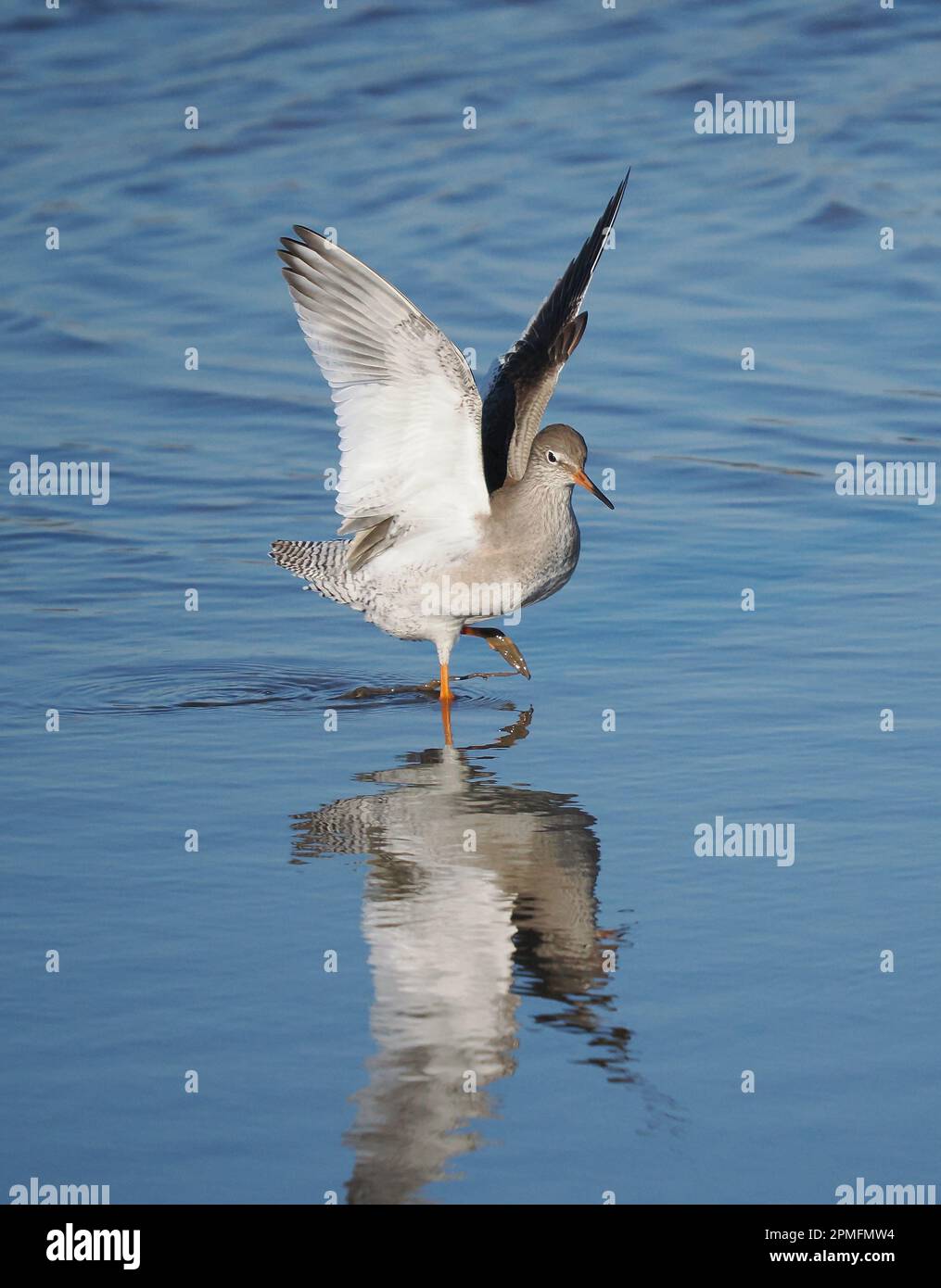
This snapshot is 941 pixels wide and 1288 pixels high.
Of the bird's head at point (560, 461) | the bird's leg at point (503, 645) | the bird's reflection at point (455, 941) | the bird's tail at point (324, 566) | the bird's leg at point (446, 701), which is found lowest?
the bird's reflection at point (455, 941)

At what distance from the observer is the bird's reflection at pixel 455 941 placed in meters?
4.76

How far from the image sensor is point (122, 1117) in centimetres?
480

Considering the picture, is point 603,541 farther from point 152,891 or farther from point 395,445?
point 152,891

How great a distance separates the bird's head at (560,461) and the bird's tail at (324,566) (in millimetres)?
849

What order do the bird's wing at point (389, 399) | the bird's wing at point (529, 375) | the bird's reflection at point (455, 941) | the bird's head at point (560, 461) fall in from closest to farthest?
the bird's reflection at point (455, 941)
the bird's wing at point (389, 399)
the bird's head at point (560, 461)
the bird's wing at point (529, 375)

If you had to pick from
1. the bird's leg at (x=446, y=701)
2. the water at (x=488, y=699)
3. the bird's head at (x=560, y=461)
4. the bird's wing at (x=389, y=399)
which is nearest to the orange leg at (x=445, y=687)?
the bird's leg at (x=446, y=701)

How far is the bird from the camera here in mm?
7367

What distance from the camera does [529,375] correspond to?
342 inches

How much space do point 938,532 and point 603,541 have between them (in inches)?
62.5

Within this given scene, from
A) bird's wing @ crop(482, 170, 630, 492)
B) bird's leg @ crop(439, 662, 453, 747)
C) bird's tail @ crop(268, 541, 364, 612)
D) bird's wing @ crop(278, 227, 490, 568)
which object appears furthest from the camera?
bird's wing @ crop(482, 170, 630, 492)

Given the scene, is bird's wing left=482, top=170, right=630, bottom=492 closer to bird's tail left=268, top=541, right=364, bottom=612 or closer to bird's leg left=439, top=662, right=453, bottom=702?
bird's tail left=268, top=541, right=364, bottom=612

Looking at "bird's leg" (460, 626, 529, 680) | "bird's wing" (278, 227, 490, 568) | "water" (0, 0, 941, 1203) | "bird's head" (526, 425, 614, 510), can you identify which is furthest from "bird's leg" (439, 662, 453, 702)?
"bird's head" (526, 425, 614, 510)

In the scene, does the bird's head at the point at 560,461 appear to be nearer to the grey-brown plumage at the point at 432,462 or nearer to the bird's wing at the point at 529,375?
the grey-brown plumage at the point at 432,462
